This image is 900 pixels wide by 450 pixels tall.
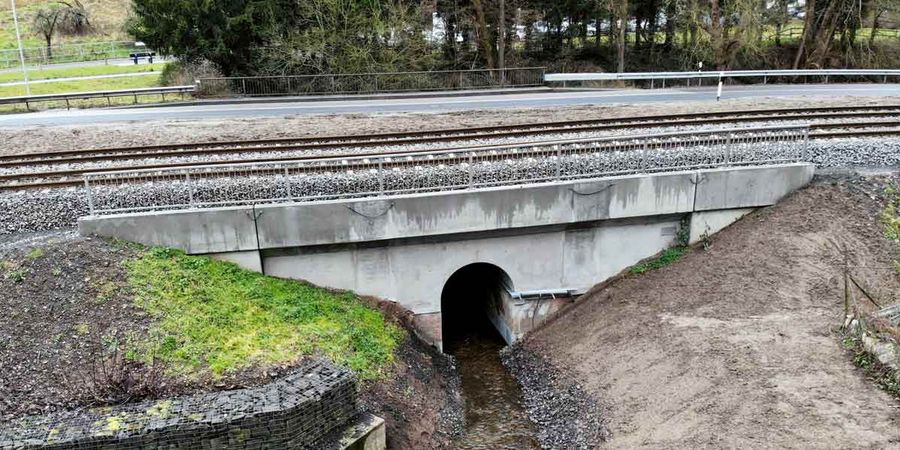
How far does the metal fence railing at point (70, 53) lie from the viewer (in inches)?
1745

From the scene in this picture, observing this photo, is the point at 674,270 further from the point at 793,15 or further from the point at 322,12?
the point at 793,15

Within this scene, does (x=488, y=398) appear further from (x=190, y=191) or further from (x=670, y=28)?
(x=670, y=28)

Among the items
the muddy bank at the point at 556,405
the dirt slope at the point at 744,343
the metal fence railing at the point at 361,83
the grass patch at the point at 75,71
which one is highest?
the grass patch at the point at 75,71

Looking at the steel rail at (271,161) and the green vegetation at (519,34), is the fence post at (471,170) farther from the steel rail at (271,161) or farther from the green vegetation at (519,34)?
the green vegetation at (519,34)

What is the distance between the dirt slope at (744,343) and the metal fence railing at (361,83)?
1904cm

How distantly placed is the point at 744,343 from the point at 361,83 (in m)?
23.5

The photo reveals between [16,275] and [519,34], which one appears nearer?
[16,275]

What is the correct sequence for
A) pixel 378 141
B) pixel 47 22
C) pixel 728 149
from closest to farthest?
1. pixel 728 149
2. pixel 378 141
3. pixel 47 22

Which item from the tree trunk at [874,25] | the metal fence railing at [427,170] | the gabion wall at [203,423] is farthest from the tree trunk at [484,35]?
the gabion wall at [203,423]

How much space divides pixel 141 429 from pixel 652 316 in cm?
949

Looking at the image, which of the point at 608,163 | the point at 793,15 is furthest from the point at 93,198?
the point at 793,15

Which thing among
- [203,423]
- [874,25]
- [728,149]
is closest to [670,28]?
[874,25]

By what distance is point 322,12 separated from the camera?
29.9 metres

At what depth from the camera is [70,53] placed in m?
47.2
